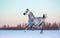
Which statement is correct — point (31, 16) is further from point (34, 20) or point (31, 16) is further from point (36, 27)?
point (36, 27)

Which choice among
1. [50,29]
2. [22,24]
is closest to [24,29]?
[22,24]

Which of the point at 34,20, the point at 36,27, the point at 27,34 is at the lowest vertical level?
the point at 27,34

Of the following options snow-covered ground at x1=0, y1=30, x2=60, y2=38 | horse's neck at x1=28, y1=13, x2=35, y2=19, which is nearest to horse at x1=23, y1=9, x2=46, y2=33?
horse's neck at x1=28, y1=13, x2=35, y2=19

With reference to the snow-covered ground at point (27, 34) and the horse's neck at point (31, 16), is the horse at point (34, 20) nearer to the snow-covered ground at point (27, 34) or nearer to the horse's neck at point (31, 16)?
the horse's neck at point (31, 16)

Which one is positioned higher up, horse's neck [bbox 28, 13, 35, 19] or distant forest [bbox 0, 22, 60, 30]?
horse's neck [bbox 28, 13, 35, 19]

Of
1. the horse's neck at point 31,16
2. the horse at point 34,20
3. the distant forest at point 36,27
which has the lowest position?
the distant forest at point 36,27

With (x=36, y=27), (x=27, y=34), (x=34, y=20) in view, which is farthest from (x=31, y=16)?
(x=27, y=34)

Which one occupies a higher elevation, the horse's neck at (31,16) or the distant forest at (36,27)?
the horse's neck at (31,16)

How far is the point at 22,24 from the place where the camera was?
2.60 meters

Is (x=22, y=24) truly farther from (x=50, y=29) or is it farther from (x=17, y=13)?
(x=50, y=29)

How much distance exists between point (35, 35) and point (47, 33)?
0.64ft

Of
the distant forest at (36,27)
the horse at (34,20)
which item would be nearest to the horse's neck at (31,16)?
the horse at (34,20)

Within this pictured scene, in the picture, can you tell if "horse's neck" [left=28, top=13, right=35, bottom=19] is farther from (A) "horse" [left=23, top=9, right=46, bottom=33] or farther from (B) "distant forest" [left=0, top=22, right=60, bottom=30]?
(B) "distant forest" [left=0, top=22, right=60, bottom=30]

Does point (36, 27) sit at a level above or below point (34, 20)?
below
